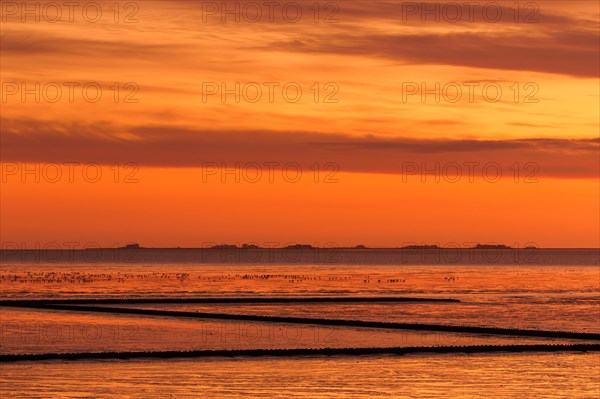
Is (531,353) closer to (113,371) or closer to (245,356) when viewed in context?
(245,356)

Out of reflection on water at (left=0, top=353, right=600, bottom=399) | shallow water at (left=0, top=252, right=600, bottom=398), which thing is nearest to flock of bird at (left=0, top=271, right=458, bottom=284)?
shallow water at (left=0, top=252, right=600, bottom=398)

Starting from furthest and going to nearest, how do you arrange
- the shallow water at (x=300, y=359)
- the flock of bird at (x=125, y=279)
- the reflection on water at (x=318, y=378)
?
1. the flock of bird at (x=125, y=279)
2. the shallow water at (x=300, y=359)
3. the reflection on water at (x=318, y=378)

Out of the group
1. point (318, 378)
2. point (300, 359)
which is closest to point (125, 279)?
point (300, 359)

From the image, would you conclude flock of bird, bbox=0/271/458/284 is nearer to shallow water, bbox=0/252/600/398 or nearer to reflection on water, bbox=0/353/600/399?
shallow water, bbox=0/252/600/398

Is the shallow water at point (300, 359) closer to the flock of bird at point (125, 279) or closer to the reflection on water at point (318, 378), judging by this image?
the reflection on water at point (318, 378)

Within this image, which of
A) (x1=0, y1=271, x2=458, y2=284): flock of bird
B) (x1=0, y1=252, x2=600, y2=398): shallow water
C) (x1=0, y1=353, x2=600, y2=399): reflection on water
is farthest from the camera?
(x1=0, y1=271, x2=458, y2=284): flock of bird

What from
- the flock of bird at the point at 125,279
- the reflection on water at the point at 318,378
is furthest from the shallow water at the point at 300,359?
the flock of bird at the point at 125,279

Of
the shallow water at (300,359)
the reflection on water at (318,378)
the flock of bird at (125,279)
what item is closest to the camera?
the reflection on water at (318,378)

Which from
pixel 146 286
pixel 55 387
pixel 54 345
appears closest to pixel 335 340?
pixel 54 345

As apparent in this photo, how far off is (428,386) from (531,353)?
10.2 meters

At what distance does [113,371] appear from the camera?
124ft

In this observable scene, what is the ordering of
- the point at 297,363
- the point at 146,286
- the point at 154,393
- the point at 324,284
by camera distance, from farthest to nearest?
the point at 324,284 < the point at 146,286 < the point at 297,363 < the point at 154,393

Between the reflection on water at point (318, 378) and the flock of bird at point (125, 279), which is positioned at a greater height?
the flock of bird at point (125, 279)

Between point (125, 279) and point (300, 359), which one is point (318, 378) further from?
point (125, 279)
